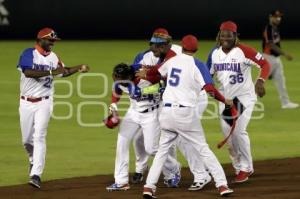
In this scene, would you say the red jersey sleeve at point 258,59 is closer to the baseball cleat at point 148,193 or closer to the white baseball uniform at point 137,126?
the white baseball uniform at point 137,126

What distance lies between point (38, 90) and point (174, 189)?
2.24 meters

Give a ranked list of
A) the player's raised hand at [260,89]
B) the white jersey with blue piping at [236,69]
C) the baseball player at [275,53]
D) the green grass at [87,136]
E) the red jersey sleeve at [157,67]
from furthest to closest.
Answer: the baseball player at [275,53] → the green grass at [87,136] → the white jersey with blue piping at [236,69] → the player's raised hand at [260,89] → the red jersey sleeve at [157,67]

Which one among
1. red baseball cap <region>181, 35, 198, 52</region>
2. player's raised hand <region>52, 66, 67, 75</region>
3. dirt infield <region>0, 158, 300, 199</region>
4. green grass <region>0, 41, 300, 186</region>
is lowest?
dirt infield <region>0, 158, 300, 199</region>

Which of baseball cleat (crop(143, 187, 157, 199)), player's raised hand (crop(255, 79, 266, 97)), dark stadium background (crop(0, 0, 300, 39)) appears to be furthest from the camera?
dark stadium background (crop(0, 0, 300, 39))

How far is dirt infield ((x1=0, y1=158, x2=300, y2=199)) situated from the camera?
1136 cm

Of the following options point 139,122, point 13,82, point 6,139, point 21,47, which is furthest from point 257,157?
point 21,47

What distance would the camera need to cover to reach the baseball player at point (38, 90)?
40.1 feet

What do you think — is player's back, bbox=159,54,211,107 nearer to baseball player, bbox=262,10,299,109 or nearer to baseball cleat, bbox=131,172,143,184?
baseball cleat, bbox=131,172,143,184

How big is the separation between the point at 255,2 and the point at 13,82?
10.7 m

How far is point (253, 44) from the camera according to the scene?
102ft

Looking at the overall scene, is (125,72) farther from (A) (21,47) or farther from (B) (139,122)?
(A) (21,47)

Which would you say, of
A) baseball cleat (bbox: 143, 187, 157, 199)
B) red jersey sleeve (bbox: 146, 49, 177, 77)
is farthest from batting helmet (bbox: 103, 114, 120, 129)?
baseball cleat (bbox: 143, 187, 157, 199)

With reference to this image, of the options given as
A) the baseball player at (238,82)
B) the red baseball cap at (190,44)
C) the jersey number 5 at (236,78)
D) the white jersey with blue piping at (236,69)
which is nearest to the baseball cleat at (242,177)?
the baseball player at (238,82)

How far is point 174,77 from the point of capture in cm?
1114
